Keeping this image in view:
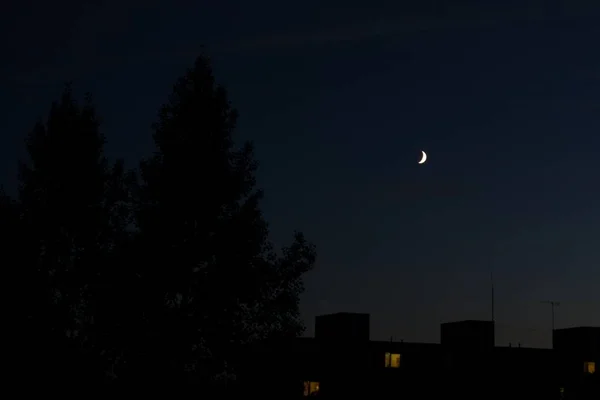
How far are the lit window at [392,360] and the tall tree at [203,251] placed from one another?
36908 mm

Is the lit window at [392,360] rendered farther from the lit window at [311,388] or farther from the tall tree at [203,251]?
the tall tree at [203,251]

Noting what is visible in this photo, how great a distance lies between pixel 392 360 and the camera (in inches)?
2667

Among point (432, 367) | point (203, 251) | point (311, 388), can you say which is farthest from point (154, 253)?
point (432, 367)

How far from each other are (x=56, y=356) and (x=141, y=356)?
9.85 ft

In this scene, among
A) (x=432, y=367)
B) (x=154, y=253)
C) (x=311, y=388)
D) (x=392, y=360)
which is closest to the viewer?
(x=154, y=253)

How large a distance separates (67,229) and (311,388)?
36.1 metres

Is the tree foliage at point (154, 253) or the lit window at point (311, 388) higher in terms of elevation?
the tree foliage at point (154, 253)

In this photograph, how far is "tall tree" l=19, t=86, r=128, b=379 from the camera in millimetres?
30656

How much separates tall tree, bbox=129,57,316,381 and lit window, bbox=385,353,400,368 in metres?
36.9

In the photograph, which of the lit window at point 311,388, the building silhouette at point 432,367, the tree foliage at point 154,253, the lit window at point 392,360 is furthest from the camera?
the lit window at point 392,360

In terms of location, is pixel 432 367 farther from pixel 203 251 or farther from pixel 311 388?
pixel 203 251

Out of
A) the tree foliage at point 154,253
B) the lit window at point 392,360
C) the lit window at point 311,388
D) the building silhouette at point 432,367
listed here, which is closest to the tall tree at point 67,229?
the tree foliage at point 154,253

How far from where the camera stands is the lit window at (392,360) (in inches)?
2658

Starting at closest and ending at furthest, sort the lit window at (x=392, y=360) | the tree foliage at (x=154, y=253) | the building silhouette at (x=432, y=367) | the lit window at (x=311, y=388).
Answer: the tree foliage at (x=154, y=253), the lit window at (x=311, y=388), the building silhouette at (x=432, y=367), the lit window at (x=392, y=360)
